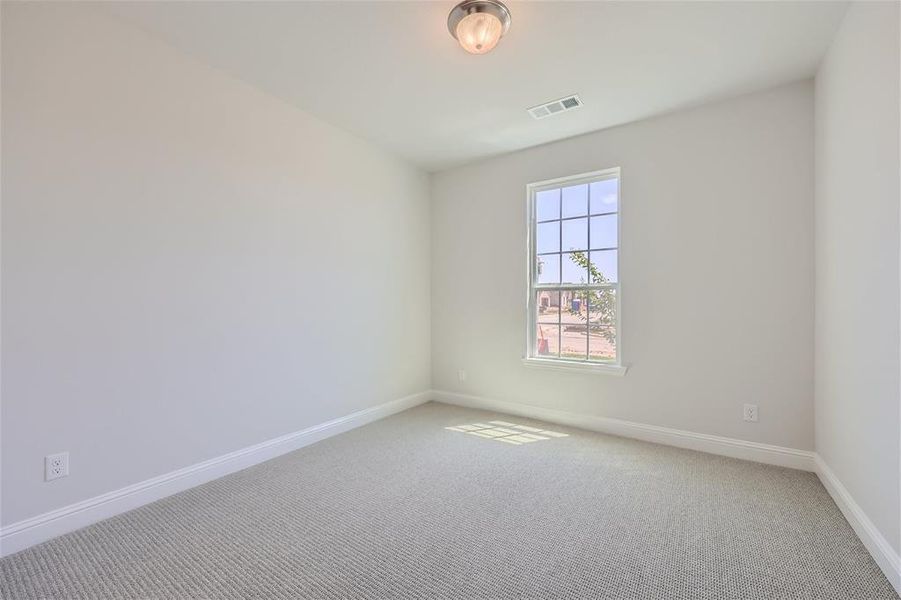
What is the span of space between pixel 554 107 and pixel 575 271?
4.50ft

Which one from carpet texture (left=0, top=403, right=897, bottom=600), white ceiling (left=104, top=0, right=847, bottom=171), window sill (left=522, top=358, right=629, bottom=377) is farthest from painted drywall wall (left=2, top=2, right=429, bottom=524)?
window sill (left=522, top=358, right=629, bottom=377)

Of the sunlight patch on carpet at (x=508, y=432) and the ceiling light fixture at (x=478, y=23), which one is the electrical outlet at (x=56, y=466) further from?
the ceiling light fixture at (x=478, y=23)

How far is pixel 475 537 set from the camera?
1890 millimetres

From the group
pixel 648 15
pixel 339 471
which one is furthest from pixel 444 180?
pixel 339 471

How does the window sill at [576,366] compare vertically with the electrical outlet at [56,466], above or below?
above

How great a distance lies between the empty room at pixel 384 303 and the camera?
1.74 m

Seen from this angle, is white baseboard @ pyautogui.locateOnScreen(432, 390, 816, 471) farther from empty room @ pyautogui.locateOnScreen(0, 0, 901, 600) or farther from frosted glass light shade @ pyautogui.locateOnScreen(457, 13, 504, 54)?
frosted glass light shade @ pyautogui.locateOnScreen(457, 13, 504, 54)

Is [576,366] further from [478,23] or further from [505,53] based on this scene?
[478,23]

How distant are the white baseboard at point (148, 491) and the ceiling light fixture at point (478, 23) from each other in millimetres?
2847

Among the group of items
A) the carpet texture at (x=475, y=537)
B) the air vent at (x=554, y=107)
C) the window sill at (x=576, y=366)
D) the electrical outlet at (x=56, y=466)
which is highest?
the air vent at (x=554, y=107)

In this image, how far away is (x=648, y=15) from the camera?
2.04 m

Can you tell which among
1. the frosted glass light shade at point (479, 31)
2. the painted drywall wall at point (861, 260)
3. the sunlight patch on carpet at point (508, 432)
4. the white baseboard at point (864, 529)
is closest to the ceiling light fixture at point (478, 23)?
the frosted glass light shade at point (479, 31)

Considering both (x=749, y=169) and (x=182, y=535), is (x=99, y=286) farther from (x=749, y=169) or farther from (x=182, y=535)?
(x=749, y=169)

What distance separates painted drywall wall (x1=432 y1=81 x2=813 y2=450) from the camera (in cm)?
263
